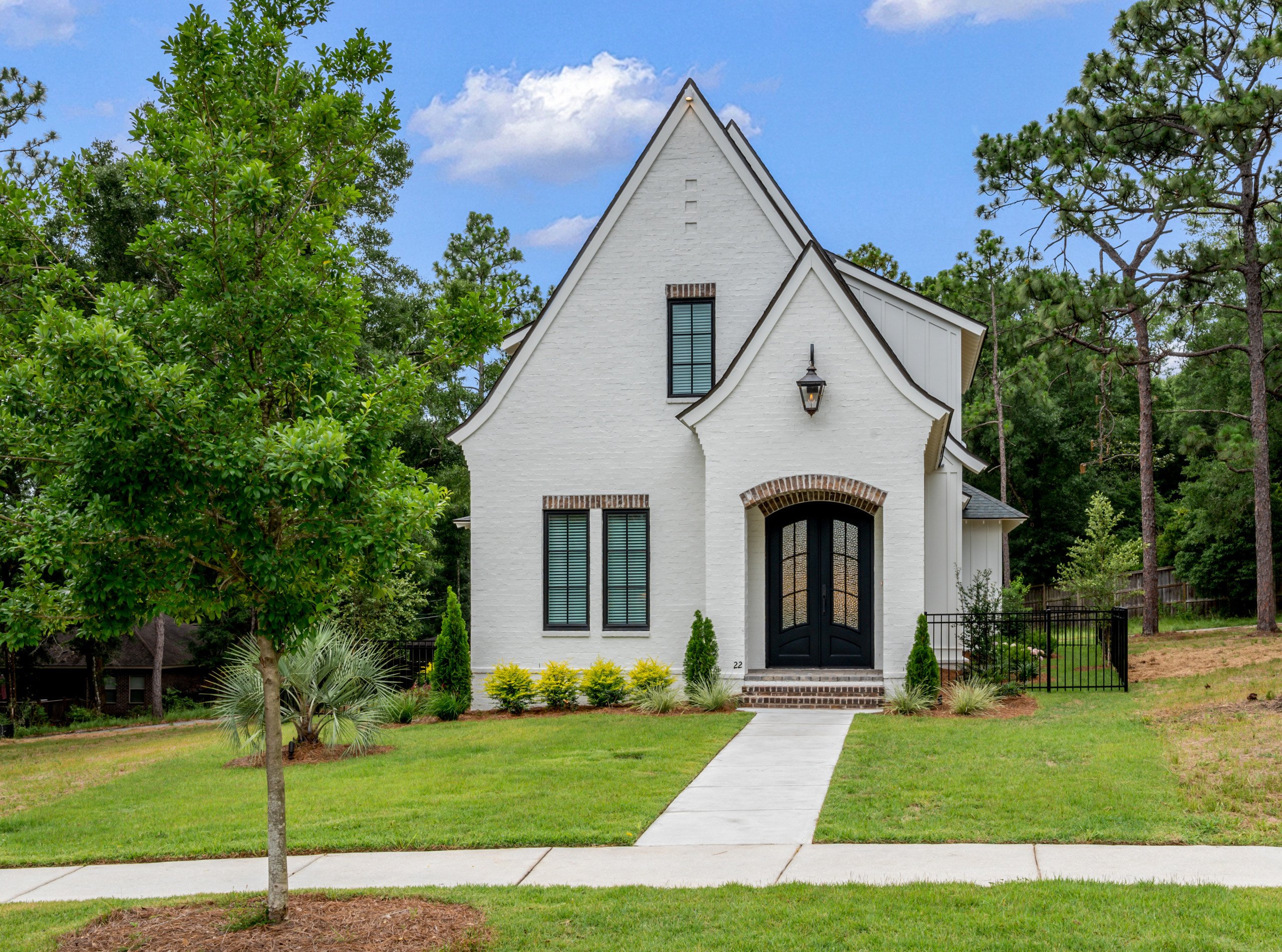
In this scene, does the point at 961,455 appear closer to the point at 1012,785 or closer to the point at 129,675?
the point at 1012,785

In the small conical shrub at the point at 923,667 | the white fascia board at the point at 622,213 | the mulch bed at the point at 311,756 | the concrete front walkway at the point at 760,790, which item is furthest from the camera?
the white fascia board at the point at 622,213

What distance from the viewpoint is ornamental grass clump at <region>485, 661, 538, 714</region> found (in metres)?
17.1

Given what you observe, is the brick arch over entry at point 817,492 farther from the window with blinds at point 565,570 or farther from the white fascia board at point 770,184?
the white fascia board at point 770,184

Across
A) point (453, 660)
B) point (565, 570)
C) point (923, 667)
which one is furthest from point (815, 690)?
point (453, 660)

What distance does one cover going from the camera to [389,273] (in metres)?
36.7

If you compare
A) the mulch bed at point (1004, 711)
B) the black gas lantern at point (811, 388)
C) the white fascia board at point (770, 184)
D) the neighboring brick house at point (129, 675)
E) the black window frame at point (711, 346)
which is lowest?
the neighboring brick house at point (129, 675)

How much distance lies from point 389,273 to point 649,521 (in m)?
22.0

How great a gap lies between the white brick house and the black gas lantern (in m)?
1.35

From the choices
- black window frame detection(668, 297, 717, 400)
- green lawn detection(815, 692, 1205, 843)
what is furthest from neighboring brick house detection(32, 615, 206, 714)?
green lawn detection(815, 692, 1205, 843)

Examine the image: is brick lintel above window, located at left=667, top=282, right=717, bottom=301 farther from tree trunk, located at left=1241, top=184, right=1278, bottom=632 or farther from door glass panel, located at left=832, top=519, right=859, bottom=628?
tree trunk, located at left=1241, top=184, right=1278, bottom=632

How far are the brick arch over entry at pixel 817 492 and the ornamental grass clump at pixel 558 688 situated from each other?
3812mm

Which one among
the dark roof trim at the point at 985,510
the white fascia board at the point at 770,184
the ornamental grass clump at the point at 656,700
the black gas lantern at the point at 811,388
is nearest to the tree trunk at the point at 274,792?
the ornamental grass clump at the point at 656,700

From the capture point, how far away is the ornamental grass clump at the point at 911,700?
1491 cm

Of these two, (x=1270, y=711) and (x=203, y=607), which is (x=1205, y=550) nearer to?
(x=1270, y=711)
